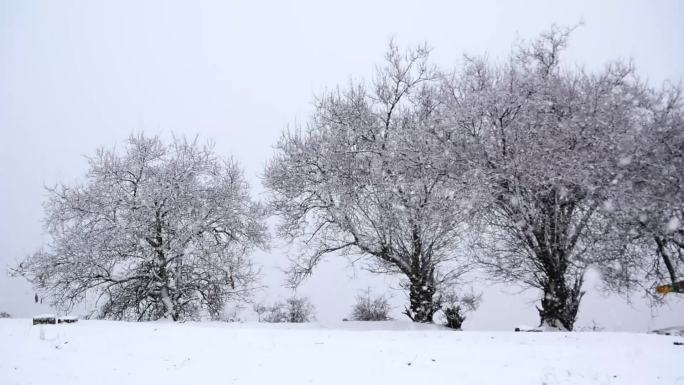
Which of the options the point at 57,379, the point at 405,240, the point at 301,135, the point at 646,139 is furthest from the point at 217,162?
the point at 646,139

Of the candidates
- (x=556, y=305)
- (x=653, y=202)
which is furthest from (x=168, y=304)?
(x=653, y=202)

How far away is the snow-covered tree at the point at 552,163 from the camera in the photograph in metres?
14.1

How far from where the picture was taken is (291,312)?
3722cm

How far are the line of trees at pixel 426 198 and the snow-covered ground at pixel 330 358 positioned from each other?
543 cm

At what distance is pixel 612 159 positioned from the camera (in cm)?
1499

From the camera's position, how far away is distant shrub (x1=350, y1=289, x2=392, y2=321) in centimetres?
3197

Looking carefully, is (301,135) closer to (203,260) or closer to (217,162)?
(217,162)

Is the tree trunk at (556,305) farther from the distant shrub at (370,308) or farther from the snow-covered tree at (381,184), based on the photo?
the distant shrub at (370,308)

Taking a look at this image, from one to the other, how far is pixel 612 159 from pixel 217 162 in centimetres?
1681

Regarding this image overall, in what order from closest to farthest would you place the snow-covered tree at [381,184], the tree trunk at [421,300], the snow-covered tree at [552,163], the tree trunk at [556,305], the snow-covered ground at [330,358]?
1. the snow-covered ground at [330,358]
2. the snow-covered tree at [552,163]
3. the tree trunk at [556,305]
4. the snow-covered tree at [381,184]
5. the tree trunk at [421,300]

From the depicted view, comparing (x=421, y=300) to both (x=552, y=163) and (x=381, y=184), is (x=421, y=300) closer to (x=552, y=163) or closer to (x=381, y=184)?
(x=381, y=184)

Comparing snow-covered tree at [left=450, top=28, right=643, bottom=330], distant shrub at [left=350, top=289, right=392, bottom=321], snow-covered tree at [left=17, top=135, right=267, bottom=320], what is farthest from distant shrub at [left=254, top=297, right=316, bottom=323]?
snow-covered tree at [left=450, top=28, right=643, bottom=330]

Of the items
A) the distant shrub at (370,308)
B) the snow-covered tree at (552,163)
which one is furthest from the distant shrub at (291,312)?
the snow-covered tree at (552,163)

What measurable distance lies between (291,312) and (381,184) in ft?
73.8
